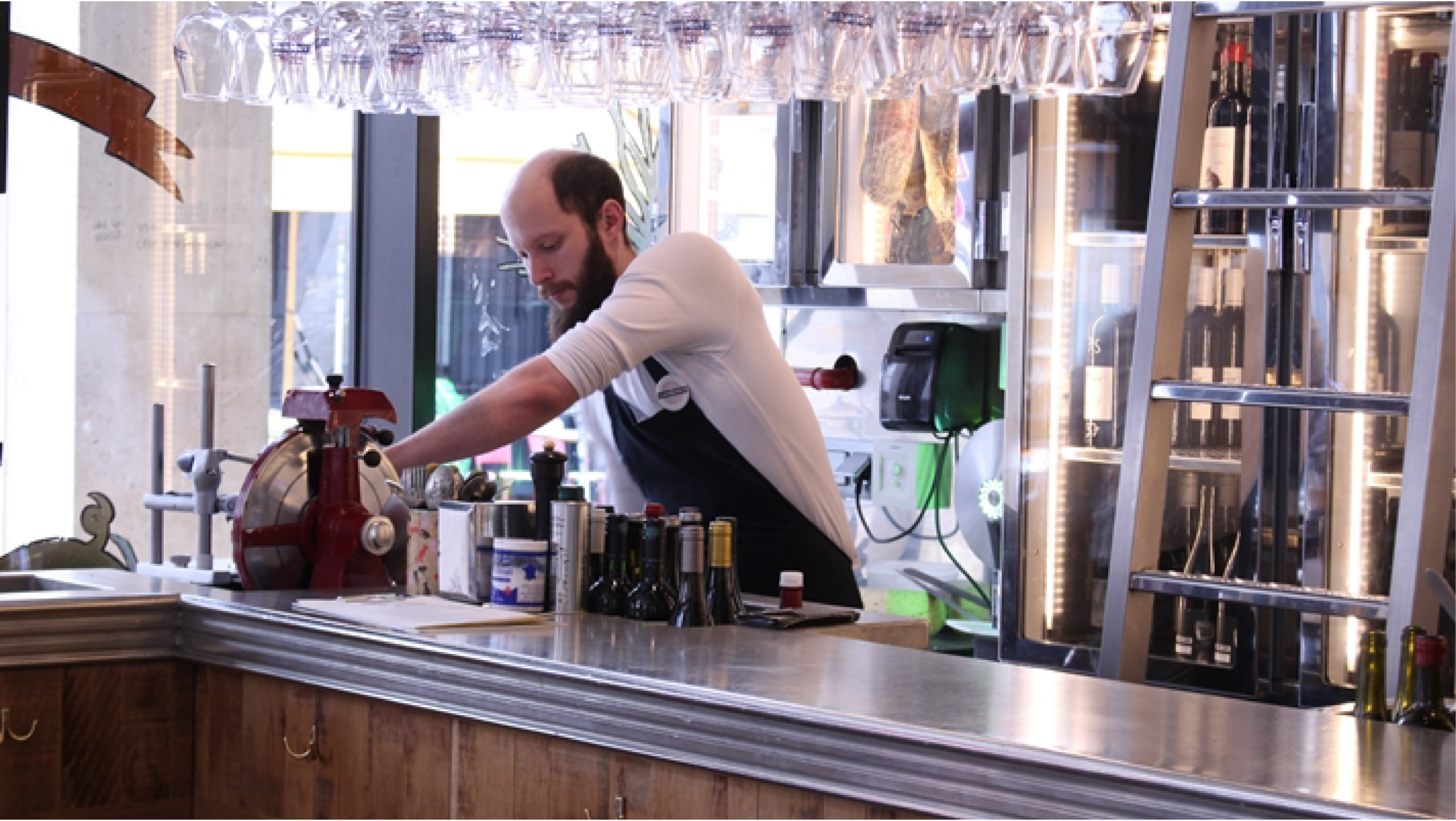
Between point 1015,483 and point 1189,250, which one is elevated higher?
point 1189,250

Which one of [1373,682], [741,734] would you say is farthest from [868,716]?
[1373,682]

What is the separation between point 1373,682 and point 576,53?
2.39 metres

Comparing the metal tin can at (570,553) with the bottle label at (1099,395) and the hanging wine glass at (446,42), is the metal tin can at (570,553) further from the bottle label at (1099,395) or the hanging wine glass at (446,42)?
the bottle label at (1099,395)

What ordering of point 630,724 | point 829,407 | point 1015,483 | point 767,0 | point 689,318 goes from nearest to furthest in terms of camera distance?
point 630,724 < point 689,318 < point 767,0 < point 1015,483 < point 829,407

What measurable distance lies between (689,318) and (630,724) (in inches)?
49.6

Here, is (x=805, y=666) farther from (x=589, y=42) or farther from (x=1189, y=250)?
(x=589, y=42)

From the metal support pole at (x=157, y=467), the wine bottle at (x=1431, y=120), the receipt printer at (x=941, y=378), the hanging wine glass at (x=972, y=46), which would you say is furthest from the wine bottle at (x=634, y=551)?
the receipt printer at (x=941, y=378)

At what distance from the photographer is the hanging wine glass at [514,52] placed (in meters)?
3.86

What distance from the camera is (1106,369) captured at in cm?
455

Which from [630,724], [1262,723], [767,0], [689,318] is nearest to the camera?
[1262,723]

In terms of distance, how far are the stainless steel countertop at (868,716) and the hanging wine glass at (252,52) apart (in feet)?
5.44

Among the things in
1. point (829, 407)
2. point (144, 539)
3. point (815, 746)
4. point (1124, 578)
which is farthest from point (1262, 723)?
point (144, 539)

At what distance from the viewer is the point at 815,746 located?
1.97m

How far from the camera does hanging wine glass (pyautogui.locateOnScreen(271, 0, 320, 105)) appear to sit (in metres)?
3.97
